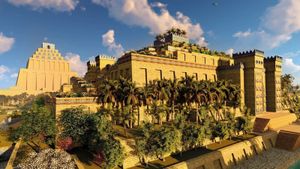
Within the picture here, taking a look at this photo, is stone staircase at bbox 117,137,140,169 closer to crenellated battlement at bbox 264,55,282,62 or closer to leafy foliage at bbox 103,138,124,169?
leafy foliage at bbox 103,138,124,169

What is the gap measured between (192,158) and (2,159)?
34019 millimetres

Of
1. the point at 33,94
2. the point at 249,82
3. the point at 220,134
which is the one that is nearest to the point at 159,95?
the point at 220,134

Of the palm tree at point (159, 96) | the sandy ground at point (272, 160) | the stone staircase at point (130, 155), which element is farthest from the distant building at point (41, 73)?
the sandy ground at point (272, 160)

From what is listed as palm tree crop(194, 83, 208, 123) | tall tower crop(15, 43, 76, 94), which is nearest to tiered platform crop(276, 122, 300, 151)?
palm tree crop(194, 83, 208, 123)

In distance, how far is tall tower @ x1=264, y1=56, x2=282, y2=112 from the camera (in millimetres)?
57812

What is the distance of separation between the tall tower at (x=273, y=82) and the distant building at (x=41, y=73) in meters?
138

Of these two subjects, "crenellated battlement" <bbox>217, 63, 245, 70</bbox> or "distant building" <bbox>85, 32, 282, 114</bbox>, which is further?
"crenellated battlement" <bbox>217, 63, 245, 70</bbox>

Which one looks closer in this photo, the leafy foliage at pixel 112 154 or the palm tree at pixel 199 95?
the leafy foliage at pixel 112 154

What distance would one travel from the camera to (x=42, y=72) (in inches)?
5615

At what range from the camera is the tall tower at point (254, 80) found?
52653 mm

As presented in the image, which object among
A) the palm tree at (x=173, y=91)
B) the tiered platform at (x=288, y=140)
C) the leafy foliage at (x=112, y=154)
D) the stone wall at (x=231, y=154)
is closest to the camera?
the leafy foliage at (x=112, y=154)

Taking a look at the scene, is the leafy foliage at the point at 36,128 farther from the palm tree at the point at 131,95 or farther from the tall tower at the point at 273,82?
the tall tower at the point at 273,82

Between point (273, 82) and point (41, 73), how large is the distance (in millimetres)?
143878

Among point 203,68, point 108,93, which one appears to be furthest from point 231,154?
point 203,68
